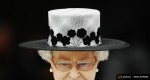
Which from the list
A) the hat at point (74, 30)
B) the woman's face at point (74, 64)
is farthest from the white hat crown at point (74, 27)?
the woman's face at point (74, 64)

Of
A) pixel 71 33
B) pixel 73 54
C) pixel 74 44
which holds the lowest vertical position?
pixel 73 54

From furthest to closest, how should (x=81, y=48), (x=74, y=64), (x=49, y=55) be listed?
(x=49, y=55)
(x=74, y=64)
(x=81, y=48)

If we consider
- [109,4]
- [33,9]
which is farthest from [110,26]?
[33,9]

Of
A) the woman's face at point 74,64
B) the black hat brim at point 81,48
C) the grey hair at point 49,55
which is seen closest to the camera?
the black hat brim at point 81,48

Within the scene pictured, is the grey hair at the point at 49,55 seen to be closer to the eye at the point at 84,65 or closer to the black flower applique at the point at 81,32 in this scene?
the eye at the point at 84,65

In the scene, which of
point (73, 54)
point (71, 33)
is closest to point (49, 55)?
point (73, 54)

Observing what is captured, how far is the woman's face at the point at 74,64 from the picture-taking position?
21.2 feet

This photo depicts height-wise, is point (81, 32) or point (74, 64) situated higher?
point (81, 32)

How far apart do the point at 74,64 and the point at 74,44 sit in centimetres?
20

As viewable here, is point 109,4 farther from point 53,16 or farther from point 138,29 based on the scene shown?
point 53,16

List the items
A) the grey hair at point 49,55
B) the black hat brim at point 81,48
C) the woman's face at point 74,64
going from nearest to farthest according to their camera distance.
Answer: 1. the black hat brim at point 81,48
2. the woman's face at point 74,64
3. the grey hair at point 49,55

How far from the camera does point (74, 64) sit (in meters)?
6.45

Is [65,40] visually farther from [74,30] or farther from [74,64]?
[74,64]

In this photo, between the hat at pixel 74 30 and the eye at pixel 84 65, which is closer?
the hat at pixel 74 30
